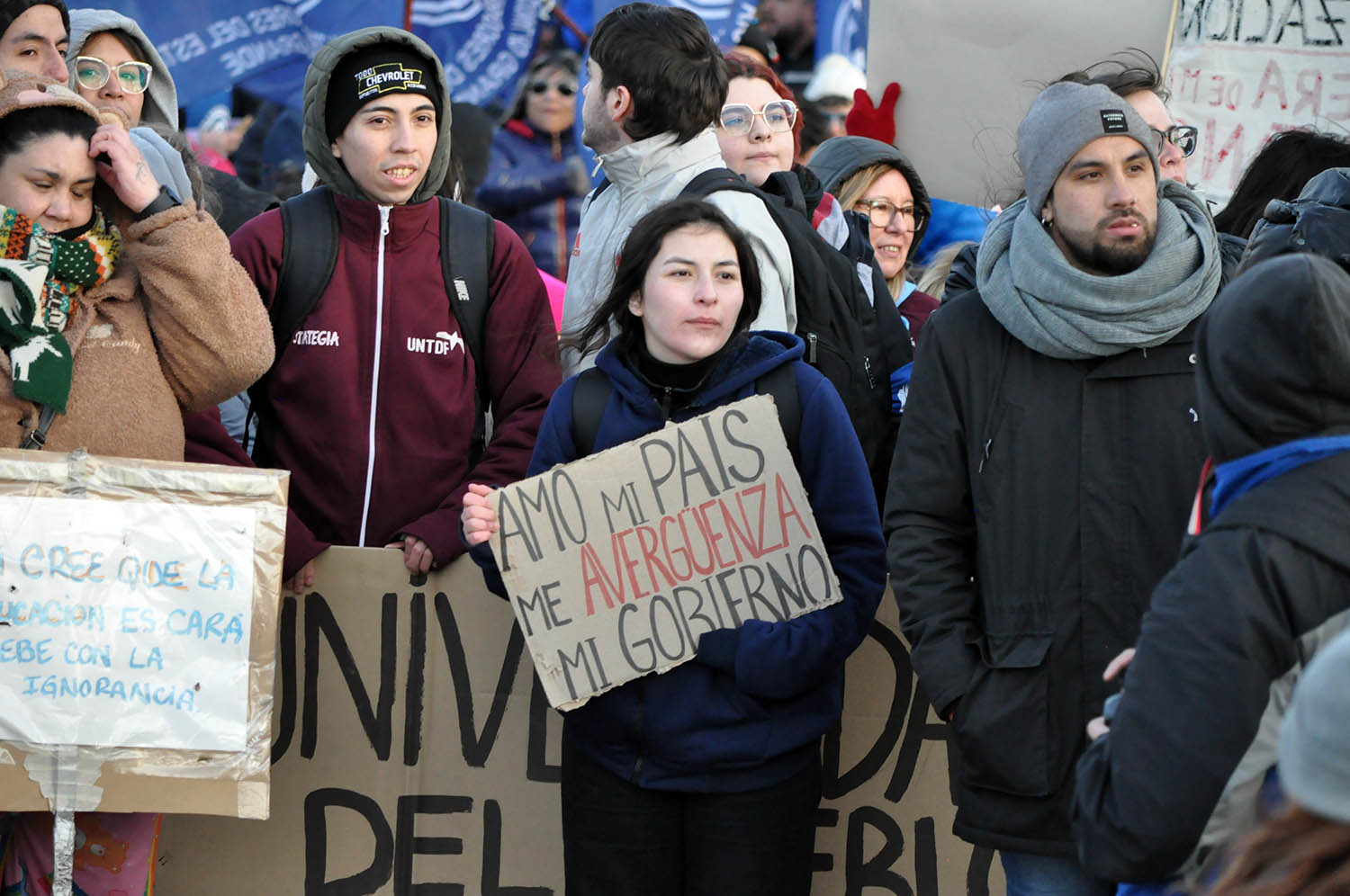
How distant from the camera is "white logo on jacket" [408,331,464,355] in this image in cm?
387

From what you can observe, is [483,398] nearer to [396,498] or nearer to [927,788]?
[396,498]

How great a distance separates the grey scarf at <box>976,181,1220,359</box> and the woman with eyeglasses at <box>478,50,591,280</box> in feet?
16.3

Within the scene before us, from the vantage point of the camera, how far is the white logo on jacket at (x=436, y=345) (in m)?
3.87

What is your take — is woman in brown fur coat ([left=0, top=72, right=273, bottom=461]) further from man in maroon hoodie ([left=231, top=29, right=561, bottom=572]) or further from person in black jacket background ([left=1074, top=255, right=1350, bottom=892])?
person in black jacket background ([left=1074, top=255, right=1350, bottom=892])

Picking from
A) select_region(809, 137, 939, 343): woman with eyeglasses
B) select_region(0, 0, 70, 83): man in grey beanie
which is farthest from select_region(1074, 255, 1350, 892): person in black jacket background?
select_region(0, 0, 70, 83): man in grey beanie

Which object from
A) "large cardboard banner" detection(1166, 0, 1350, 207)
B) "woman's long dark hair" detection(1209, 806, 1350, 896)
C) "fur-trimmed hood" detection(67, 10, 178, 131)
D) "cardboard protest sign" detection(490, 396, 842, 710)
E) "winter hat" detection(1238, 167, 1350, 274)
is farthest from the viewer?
"large cardboard banner" detection(1166, 0, 1350, 207)

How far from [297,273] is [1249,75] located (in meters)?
4.97

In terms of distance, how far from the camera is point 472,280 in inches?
156

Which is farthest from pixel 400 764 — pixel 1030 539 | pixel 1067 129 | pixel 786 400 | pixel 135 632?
pixel 1067 129

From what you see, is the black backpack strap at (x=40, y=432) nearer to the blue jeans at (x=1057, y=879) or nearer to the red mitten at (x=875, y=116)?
the blue jeans at (x=1057, y=879)

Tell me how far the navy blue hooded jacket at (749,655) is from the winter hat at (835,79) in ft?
15.1

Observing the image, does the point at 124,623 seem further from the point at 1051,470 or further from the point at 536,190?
the point at 536,190

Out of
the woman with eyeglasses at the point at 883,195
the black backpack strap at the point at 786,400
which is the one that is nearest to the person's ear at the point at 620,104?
the black backpack strap at the point at 786,400

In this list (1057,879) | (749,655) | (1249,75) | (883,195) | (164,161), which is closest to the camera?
(1057,879)
